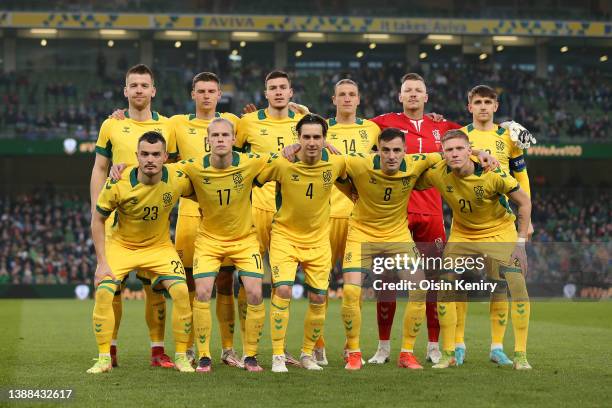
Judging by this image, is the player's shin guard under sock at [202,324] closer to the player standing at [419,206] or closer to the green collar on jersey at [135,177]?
the green collar on jersey at [135,177]

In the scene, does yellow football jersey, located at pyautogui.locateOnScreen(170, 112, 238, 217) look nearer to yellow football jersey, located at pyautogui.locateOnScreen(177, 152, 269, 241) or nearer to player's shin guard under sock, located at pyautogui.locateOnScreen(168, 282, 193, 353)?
yellow football jersey, located at pyautogui.locateOnScreen(177, 152, 269, 241)

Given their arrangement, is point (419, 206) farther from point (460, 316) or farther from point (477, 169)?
point (460, 316)

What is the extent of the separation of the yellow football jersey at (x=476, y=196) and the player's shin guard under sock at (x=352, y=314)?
119 cm

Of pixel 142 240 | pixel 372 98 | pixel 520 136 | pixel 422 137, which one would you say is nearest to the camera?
pixel 142 240

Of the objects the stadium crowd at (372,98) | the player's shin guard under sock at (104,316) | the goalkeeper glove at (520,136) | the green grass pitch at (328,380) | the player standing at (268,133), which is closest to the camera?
the green grass pitch at (328,380)

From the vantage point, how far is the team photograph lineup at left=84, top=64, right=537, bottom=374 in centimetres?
908

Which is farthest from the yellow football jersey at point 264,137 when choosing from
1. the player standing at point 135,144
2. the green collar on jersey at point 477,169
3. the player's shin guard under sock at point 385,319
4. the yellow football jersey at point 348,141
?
the green collar on jersey at point 477,169

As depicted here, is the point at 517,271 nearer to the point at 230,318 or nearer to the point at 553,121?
the point at 230,318

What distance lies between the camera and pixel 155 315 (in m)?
9.68

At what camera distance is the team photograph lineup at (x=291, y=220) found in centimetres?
908

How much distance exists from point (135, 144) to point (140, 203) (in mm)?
956

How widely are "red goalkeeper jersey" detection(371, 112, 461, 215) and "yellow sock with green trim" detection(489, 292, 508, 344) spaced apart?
42.2 inches

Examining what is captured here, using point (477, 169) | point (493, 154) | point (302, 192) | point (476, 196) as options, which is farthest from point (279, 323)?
point (493, 154)

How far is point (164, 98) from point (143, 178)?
28.6m
